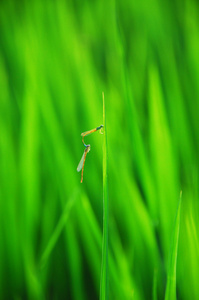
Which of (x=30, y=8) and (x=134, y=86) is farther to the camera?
(x=30, y=8)

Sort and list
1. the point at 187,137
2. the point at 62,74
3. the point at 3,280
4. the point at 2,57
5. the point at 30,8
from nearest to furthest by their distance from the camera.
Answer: the point at 3,280 → the point at 187,137 → the point at 62,74 → the point at 2,57 → the point at 30,8

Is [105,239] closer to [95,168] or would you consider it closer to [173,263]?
[173,263]

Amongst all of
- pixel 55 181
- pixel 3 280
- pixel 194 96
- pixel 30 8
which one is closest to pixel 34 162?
pixel 55 181

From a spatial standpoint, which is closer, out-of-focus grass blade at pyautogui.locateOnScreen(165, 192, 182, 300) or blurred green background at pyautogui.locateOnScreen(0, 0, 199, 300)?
out-of-focus grass blade at pyautogui.locateOnScreen(165, 192, 182, 300)

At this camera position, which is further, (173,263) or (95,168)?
(95,168)

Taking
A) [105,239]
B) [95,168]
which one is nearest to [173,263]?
[105,239]

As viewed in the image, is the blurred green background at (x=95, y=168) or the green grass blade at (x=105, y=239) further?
the blurred green background at (x=95, y=168)

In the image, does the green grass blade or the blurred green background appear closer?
the green grass blade

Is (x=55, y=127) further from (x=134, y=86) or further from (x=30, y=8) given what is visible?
(x=30, y=8)
